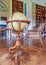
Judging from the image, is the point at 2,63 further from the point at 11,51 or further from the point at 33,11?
the point at 33,11

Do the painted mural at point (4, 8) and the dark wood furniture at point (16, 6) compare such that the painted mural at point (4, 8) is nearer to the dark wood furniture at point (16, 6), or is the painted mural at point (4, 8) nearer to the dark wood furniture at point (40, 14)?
the dark wood furniture at point (16, 6)

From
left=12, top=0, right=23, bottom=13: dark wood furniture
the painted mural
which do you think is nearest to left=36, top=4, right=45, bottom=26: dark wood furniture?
left=12, top=0, right=23, bottom=13: dark wood furniture

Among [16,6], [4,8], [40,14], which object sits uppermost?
[16,6]

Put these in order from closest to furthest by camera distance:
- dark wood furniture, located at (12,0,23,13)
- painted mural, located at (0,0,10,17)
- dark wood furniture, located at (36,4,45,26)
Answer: painted mural, located at (0,0,10,17)
dark wood furniture, located at (12,0,23,13)
dark wood furniture, located at (36,4,45,26)

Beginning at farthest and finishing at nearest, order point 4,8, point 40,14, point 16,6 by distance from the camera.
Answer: point 40,14 < point 16,6 < point 4,8

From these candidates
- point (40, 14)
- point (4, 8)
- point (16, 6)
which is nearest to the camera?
point (4, 8)

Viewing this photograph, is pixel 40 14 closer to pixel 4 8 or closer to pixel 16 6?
pixel 16 6

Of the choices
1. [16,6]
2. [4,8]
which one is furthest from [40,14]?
[4,8]

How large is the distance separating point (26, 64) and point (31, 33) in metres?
3.52

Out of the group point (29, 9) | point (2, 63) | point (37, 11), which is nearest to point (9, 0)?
point (29, 9)

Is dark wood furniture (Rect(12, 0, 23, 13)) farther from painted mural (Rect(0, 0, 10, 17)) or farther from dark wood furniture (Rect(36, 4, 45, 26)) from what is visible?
dark wood furniture (Rect(36, 4, 45, 26))

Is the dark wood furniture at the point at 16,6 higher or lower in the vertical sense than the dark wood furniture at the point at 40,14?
higher

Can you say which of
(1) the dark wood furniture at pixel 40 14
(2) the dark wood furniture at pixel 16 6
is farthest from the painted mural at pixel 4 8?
(1) the dark wood furniture at pixel 40 14

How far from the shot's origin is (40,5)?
9.27 metres
